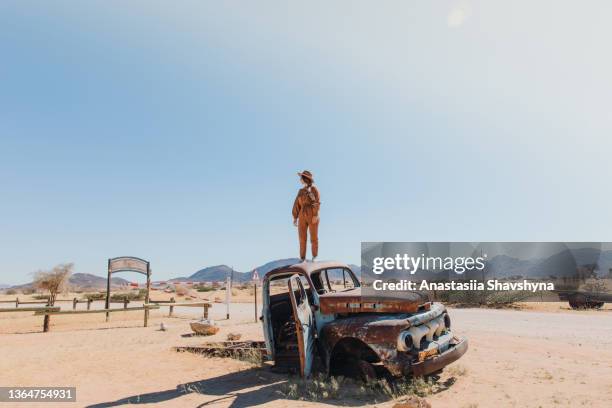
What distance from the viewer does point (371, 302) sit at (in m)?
6.70

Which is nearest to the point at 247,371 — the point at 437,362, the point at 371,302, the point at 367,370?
the point at 367,370

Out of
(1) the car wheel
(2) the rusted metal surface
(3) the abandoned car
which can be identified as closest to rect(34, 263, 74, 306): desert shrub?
(3) the abandoned car

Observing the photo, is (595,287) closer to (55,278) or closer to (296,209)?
(296,209)

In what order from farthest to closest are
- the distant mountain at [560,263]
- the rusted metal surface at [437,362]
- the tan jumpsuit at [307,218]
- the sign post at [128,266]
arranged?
the distant mountain at [560,263] < the sign post at [128,266] < the tan jumpsuit at [307,218] < the rusted metal surface at [437,362]

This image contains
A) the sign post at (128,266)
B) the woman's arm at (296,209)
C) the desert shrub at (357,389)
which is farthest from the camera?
the sign post at (128,266)

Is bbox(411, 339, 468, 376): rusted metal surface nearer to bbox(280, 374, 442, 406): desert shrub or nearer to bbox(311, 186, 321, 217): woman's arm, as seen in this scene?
bbox(280, 374, 442, 406): desert shrub

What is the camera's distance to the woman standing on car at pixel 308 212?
9.20 meters

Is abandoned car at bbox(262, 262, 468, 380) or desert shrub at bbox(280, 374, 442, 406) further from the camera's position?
desert shrub at bbox(280, 374, 442, 406)

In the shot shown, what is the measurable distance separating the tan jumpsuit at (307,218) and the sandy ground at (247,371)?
2.79 metres

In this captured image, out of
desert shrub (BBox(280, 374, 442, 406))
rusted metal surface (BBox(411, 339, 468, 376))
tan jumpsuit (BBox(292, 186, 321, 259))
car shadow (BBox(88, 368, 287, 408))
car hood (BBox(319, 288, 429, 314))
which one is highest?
tan jumpsuit (BBox(292, 186, 321, 259))

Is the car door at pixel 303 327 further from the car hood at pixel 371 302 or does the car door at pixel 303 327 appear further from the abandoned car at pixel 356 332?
the car hood at pixel 371 302

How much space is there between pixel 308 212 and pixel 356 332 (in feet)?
11.5

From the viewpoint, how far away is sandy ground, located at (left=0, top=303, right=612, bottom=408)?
6.21m

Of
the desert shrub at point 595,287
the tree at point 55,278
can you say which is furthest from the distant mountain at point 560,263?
the tree at point 55,278
